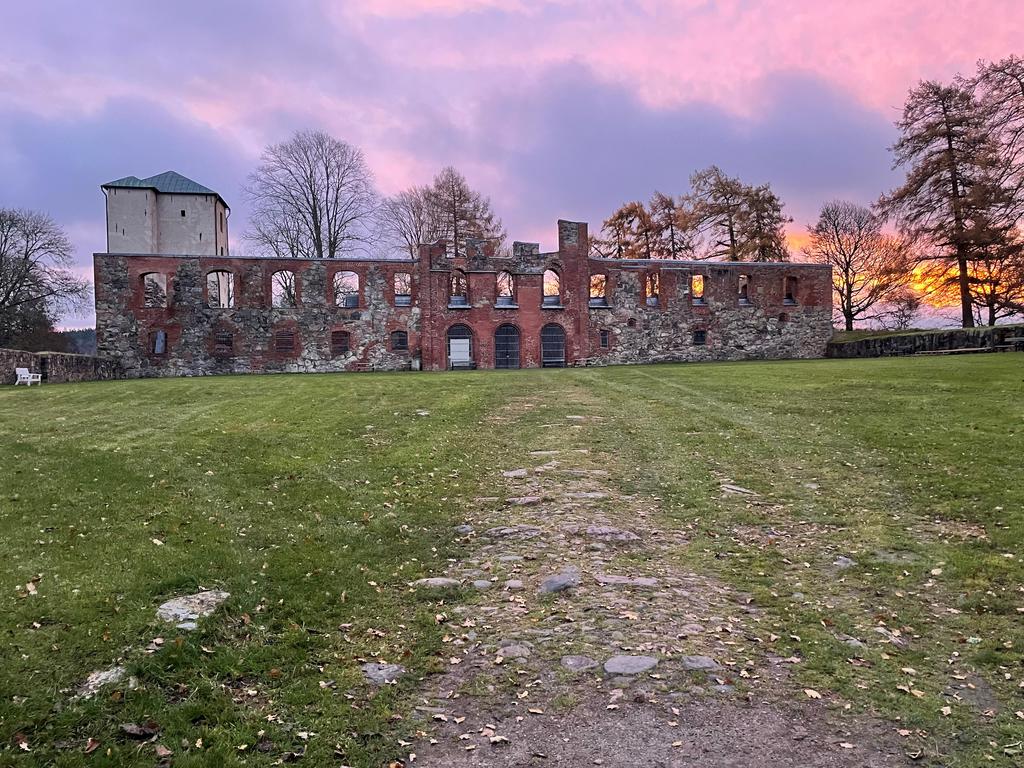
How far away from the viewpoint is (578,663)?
459 centimetres

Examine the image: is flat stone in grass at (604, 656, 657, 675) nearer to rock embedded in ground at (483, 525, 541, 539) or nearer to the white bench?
rock embedded in ground at (483, 525, 541, 539)

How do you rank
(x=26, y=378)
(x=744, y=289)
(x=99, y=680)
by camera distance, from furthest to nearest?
1. (x=744, y=289)
2. (x=26, y=378)
3. (x=99, y=680)

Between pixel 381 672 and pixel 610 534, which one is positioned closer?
pixel 381 672

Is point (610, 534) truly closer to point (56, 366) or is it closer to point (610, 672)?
point (610, 672)

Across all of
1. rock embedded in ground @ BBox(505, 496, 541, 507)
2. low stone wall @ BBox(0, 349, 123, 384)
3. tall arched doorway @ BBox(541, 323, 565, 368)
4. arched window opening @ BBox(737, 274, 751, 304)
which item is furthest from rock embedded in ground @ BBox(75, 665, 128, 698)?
arched window opening @ BBox(737, 274, 751, 304)

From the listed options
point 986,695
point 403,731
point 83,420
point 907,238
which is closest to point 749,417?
point 986,695

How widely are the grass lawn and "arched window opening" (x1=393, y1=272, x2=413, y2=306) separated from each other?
25.5m

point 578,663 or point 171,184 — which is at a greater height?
point 171,184

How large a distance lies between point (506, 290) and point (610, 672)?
39.2 meters

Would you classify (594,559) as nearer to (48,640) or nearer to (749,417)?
(48,640)

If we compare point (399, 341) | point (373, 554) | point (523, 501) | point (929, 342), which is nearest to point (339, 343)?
point (399, 341)

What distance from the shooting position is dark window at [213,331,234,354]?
3641 cm

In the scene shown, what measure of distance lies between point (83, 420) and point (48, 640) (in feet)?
34.2

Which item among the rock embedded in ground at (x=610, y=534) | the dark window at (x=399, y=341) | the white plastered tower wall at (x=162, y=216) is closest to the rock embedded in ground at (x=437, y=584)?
the rock embedded in ground at (x=610, y=534)
